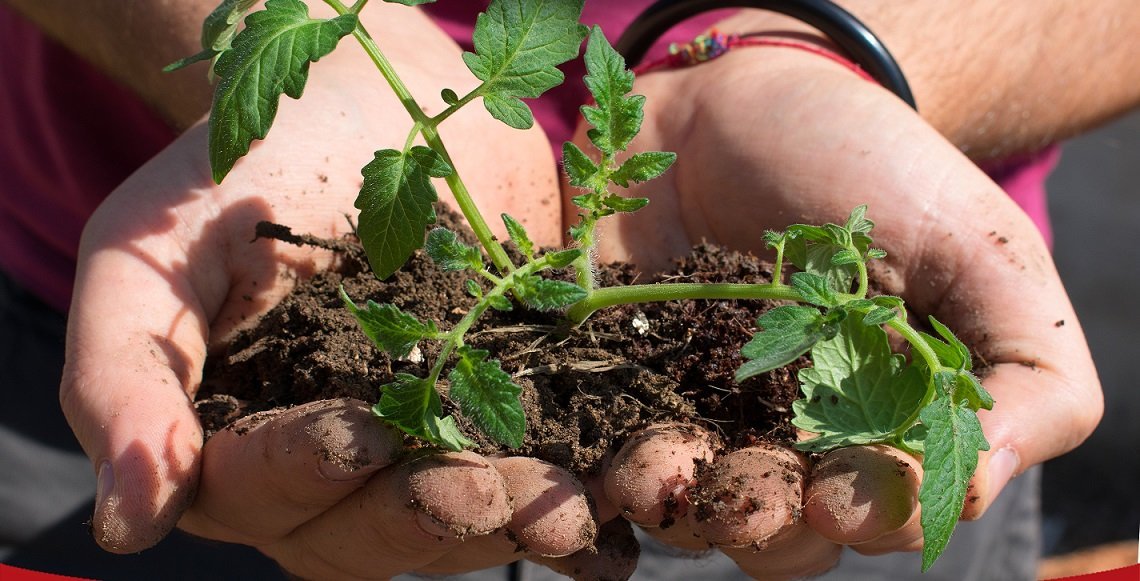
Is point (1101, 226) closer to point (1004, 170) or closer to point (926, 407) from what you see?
point (1004, 170)

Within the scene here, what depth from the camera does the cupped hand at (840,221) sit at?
5.75ft

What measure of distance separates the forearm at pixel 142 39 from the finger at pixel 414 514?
1.54 meters

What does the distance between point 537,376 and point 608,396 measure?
148mm

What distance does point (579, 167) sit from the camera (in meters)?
1.79

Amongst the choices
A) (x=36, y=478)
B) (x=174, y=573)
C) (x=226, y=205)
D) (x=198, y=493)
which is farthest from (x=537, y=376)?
(x=36, y=478)

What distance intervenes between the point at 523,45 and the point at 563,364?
63 centimetres

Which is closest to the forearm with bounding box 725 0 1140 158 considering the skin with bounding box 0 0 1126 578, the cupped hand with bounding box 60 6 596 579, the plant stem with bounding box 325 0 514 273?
the skin with bounding box 0 0 1126 578

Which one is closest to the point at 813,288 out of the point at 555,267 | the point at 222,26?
the point at 555,267

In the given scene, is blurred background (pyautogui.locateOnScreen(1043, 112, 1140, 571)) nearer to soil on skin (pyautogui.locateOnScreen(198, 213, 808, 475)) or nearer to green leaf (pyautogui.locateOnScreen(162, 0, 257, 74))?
soil on skin (pyautogui.locateOnScreen(198, 213, 808, 475))

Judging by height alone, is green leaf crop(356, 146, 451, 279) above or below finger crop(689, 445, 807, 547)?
above

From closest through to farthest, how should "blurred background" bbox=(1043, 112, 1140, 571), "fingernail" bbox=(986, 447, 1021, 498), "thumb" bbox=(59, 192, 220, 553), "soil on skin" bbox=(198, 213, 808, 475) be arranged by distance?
1. "thumb" bbox=(59, 192, 220, 553)
2. "soil on skin" bbox=(198, 213, 808, 475)
3. "fingernail" bbox=(986, 447, 1021, 498)
4. "blurred background" bbox=(1043, 112, 1140, 571)

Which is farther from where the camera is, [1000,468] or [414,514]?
[1000,468]

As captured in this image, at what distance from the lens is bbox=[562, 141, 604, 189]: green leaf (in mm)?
1769

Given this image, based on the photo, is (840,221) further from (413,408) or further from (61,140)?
(61,140)
